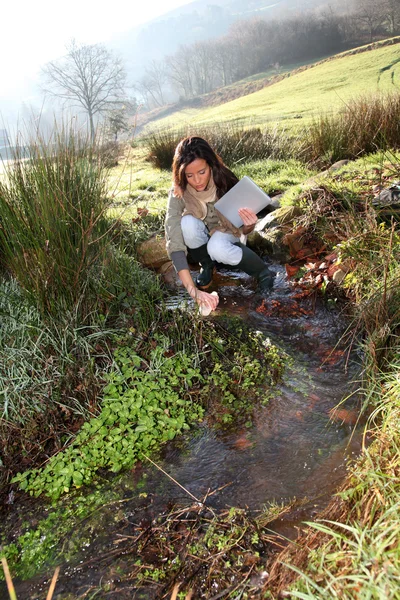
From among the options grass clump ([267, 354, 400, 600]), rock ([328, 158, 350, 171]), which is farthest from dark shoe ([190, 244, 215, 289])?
rock ([328, 158, 350, 171])

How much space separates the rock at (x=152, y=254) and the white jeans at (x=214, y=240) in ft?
2.07

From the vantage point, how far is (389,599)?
36.1 inches

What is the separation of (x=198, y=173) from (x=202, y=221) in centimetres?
48

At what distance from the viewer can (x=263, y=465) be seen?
1.80m

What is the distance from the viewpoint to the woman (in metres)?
2.67

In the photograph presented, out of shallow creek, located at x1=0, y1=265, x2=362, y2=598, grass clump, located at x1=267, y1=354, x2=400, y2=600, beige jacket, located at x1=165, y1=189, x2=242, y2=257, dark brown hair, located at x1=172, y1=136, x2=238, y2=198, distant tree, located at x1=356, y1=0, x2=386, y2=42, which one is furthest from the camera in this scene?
distant tree, located at x1=356, y1=0, x2=386, y2=42

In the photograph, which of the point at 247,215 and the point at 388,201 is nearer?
the point at 247,215

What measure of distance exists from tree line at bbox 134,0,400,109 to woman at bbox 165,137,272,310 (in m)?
12.3

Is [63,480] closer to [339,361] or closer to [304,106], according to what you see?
[339,361]

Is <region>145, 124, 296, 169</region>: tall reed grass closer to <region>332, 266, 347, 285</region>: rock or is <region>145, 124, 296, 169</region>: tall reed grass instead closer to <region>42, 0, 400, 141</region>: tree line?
<region>332, 266, 347, 285</region>: rock

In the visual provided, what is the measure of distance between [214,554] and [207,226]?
7.59ft

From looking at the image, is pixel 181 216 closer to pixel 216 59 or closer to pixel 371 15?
pixel 371 15

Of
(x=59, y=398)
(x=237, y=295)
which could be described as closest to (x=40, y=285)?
(x=59, y=398)

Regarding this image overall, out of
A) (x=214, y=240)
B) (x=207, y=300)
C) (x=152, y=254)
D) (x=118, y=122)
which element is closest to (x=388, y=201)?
(x=214, y=240)
